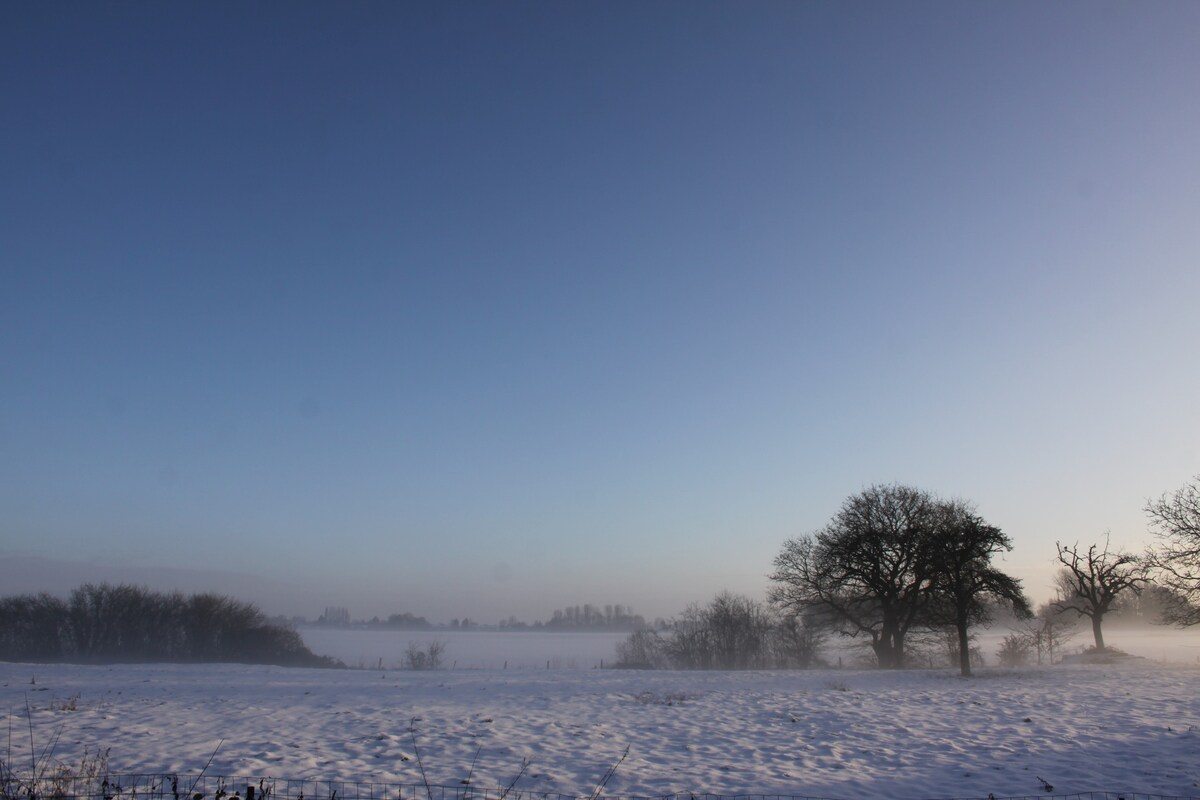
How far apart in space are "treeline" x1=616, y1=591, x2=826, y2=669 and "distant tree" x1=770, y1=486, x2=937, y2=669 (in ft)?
45.6

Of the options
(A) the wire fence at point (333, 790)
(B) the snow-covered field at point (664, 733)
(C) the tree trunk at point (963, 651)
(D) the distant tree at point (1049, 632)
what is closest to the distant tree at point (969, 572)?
(C) the tree trunk at point (963, 651)

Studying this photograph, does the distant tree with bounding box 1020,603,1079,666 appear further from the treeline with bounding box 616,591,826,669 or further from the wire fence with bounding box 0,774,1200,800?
the wire fence with bounding box 0,774,1200,800

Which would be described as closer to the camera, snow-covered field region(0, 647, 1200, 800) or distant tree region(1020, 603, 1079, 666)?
snow-covered field region(0, 647, 1200, 800)

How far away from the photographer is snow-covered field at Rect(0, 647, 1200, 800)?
397 inches

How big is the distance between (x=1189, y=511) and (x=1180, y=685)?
15229mm

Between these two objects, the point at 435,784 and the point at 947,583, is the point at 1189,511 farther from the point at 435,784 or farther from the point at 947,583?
the point at 435,784

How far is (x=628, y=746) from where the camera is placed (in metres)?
12.5

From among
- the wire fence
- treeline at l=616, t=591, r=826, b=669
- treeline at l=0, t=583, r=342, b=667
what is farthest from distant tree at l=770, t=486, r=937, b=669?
treeline at l=0, t=583, r=342, b=667

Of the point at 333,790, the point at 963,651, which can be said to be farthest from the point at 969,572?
the point at 333,790

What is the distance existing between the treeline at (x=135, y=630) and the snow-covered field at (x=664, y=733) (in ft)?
166

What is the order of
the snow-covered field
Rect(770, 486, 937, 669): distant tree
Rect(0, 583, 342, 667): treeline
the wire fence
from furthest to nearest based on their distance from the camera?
Rect(0, 583, 342, 667): treeline → Rect(770, 486, 937, 669): distant tree → the snow-covered field → the wire fence

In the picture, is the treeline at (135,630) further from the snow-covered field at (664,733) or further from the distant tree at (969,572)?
the distant tree at (969,572)

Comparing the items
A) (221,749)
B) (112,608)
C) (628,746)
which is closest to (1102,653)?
(628,746)

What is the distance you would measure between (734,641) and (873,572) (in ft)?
82.0
